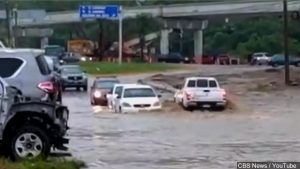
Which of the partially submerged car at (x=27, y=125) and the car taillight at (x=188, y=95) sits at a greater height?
the partially submerged car at (x=27, y=125)

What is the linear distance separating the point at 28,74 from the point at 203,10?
362ft

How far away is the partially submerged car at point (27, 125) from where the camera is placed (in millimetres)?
18156

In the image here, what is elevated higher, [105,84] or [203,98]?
[203,98]

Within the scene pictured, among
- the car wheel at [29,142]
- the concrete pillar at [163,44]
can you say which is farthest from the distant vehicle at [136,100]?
the concrete pillar at [163,44]

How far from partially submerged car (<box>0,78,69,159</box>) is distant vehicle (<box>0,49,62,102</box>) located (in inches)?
45.1

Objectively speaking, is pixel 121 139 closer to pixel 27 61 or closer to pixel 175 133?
pixel 175 133

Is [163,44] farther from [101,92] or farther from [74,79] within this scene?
[101,92]

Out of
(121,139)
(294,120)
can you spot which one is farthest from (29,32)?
(121,139)

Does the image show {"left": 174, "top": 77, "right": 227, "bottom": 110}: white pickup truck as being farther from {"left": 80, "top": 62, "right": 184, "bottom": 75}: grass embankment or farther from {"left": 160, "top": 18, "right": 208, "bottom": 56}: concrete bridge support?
{"left": 160, "top": 18, "right": 208, "bottom": 56}: concrete bridge support

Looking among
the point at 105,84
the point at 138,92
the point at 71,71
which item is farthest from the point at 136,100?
the point at 71,71

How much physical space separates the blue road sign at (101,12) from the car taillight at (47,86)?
75.1 metres

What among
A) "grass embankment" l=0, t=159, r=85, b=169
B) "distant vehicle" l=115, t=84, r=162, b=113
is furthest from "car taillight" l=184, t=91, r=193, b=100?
"grass embankment" l=0, t=159, r=85, b=169

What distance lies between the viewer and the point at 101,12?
95.7 m

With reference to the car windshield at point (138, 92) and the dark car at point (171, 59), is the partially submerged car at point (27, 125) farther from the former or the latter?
the dark car at point (171, 59)
